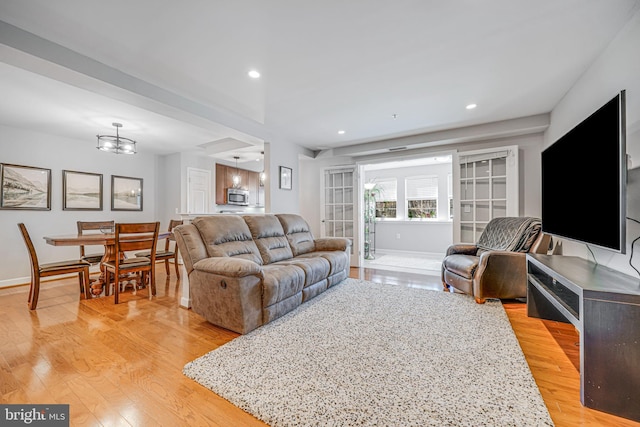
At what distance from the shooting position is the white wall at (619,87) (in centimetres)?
186

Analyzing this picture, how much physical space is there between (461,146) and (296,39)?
3465 mm

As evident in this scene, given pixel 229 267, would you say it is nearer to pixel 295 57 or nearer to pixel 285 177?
pixel 295 57

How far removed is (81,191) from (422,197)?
7103 millimetres

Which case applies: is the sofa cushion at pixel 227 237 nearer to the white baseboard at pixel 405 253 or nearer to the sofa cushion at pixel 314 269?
the sofa cushion at pixel 314 269

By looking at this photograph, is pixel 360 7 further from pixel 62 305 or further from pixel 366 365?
pixel 62 305

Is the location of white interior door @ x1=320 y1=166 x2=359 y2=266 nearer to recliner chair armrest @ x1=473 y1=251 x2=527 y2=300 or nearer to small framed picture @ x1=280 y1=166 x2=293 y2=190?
small framed picture @ x1=280 y1=166 x2=293 y2=190

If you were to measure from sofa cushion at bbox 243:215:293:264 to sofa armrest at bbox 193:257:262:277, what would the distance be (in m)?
0.88

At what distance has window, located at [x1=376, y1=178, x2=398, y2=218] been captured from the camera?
275 inches

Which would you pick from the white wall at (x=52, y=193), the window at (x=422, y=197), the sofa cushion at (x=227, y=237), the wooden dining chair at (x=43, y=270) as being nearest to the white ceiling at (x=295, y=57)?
the white wall at (x=52, y=193)

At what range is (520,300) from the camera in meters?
3.06

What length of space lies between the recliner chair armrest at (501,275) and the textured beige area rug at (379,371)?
28cm

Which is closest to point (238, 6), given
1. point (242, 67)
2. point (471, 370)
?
point (242, 67)

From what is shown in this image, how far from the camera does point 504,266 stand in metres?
2.92

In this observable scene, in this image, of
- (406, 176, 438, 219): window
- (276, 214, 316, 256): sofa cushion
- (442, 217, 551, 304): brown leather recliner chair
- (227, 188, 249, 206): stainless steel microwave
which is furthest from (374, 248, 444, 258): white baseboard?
(227, 188, 249, 206): stainless steel microwave
